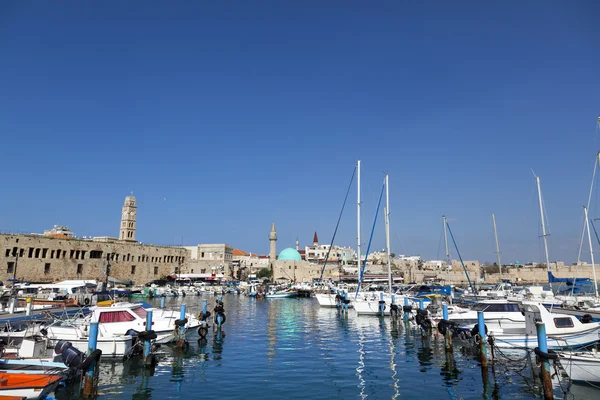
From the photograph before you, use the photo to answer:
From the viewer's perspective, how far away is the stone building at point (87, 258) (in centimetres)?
5550

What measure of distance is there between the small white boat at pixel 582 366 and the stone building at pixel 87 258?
48.6 meters

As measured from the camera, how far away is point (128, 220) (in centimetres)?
8381

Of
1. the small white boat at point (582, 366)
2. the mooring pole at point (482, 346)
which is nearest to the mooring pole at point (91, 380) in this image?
the mooring pole at point (482, 346)

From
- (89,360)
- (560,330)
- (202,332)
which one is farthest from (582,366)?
(202,332)

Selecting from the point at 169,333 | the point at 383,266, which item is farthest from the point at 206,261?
the point at 169,333

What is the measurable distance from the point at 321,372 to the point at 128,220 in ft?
252

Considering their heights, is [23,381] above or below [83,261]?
below

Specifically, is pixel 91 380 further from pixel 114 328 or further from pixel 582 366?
pixel 582 366

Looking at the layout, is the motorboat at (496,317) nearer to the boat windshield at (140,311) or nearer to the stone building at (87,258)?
the boat windshield at (140,311)

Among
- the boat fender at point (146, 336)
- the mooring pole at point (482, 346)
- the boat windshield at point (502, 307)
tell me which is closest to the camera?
the mooring pole at point (482, 346)

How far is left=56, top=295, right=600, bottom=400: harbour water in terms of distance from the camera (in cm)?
1354

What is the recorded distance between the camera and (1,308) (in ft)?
84.3

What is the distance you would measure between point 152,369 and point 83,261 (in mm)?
55448

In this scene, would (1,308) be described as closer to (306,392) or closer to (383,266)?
(306,392)
